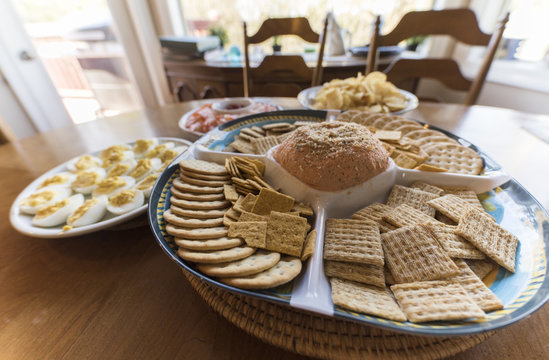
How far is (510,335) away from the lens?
2.20ft

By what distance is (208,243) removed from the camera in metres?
0.71

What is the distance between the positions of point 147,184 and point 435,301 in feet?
3.80

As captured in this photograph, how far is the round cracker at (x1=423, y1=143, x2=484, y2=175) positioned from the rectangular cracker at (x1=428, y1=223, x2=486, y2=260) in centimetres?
41

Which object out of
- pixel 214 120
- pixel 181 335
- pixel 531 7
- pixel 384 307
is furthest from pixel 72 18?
pixel 531 7

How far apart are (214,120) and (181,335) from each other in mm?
1211

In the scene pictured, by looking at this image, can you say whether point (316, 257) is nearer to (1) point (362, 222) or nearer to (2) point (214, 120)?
(1) point (362, 222)

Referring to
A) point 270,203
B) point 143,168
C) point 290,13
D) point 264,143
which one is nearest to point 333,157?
point 270,203

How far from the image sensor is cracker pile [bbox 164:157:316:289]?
2.13 ft

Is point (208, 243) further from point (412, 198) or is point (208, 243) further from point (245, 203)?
point (412, 198)

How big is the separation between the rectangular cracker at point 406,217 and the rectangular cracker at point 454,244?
4cm

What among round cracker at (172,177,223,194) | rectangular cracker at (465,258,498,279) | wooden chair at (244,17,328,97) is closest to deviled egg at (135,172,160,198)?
round cracker at (172,177,223,194)

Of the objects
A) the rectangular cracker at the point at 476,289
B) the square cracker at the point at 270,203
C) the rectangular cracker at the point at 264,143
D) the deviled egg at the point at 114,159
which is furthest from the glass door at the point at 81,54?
the rectangular cracker at the point at 476,289

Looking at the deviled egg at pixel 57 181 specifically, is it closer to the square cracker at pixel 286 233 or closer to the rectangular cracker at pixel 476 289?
the square cracker at pixel 286 233

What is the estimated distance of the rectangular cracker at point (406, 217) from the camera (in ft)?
2.70
